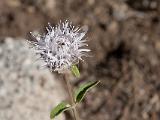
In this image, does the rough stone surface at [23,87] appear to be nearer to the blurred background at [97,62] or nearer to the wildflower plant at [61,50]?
the blurred background at [97,62]

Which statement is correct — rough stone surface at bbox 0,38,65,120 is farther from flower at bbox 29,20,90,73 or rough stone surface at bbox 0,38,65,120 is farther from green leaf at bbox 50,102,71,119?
flower at bbox 29,20,90,73

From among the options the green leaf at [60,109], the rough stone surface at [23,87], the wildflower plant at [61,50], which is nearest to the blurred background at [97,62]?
the rough stone surface at [23,87]

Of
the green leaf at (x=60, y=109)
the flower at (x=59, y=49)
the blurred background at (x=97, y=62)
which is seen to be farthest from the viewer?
the blurred background at (x=97, y=62)

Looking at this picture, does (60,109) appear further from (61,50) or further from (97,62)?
(97,62)

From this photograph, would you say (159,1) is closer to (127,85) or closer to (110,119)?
(127,85)

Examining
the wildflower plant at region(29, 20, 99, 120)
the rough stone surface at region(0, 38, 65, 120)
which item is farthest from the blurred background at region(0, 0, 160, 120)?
the wildflower plant at region(29, 20, 99, 120)

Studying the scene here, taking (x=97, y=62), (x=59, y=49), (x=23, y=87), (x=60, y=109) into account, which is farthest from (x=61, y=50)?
(x=97, y=62)

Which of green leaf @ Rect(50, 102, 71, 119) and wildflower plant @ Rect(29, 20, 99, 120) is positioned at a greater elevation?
wildflower plant @ Rect(29, 20, 99, 120)

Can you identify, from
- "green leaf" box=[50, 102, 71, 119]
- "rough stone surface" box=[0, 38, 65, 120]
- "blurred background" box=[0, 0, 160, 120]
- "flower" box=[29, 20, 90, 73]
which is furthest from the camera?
"blurred background" box=[0, 0, 160, 120]
